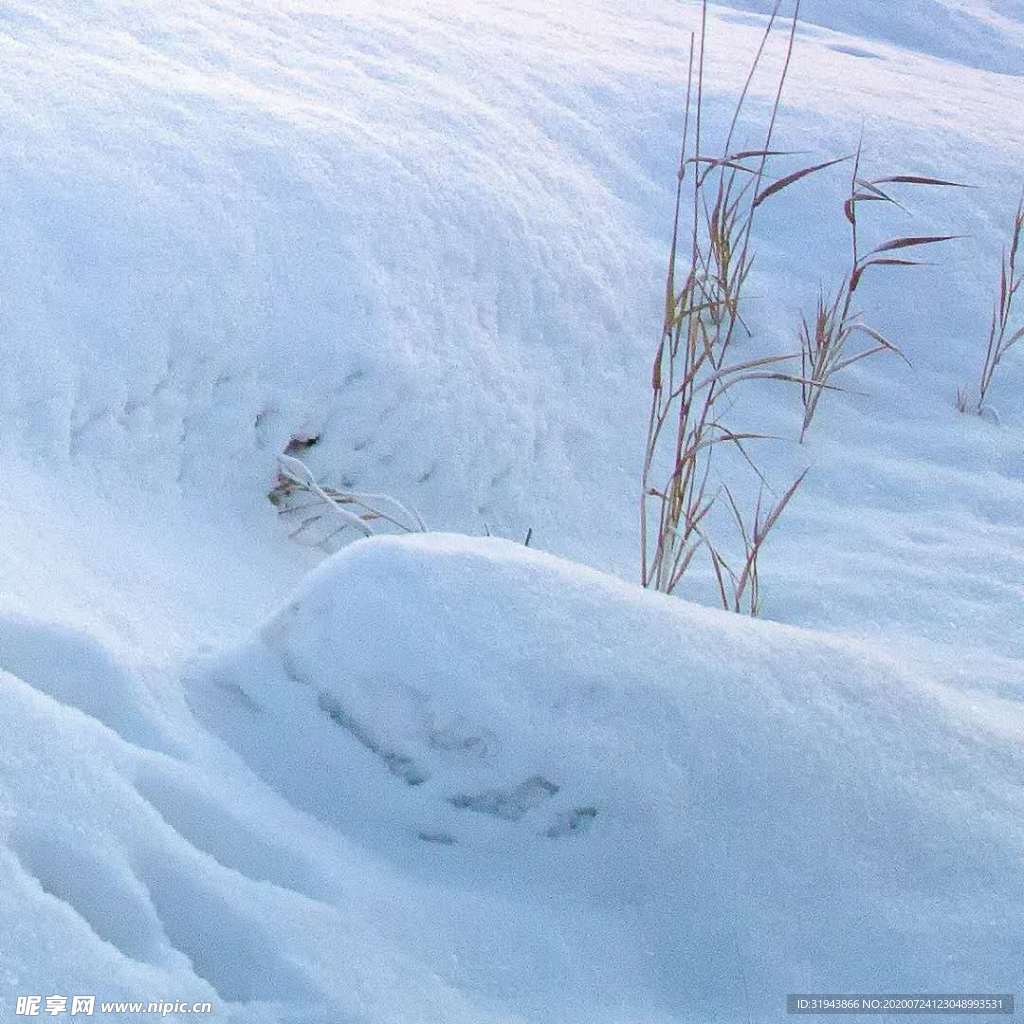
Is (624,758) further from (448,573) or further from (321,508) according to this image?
(321,508)

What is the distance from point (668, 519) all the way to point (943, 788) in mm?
535

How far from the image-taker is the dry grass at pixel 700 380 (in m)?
1.46

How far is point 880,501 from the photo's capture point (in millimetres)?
1997

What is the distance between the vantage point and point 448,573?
3.61ft

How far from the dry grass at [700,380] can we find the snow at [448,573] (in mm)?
62

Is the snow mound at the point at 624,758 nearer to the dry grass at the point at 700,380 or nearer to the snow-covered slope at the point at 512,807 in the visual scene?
the snow-covered slope at the point at 512,807

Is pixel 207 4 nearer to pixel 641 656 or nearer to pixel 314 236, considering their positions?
pixel 314 236

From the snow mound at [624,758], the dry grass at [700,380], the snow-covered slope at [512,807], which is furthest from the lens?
the dry grass at [700,380]

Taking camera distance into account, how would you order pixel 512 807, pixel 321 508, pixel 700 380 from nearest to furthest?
pixel 512 807 < pixel 321 508 < pixel 700 380

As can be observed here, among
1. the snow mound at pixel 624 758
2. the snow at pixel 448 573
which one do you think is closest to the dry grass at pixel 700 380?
the snow at pixel 448 573

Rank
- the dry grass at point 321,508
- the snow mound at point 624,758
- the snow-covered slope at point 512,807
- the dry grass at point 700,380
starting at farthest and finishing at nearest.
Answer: the dry grass at point 321,508 < the dry grass at point 700,380 < the snow mound at point 624,758 < the snow-covered slope at point 512,807

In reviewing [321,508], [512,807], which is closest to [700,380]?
[321,508]

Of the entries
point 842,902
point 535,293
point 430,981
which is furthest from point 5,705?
point 535,293

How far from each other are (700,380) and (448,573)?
113 cm
